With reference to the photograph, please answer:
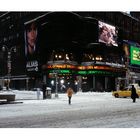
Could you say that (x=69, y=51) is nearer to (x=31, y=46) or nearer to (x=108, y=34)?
(x=31, y=46)

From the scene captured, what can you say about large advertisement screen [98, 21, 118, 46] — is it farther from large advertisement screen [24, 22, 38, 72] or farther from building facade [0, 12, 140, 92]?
large advertisement screen [24, 22, 38, 72]

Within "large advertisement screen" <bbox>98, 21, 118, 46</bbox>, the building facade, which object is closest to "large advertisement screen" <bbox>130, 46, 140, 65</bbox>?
the building facade

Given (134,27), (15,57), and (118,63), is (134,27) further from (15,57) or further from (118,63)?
(15,57)

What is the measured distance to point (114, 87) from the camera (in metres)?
79.9

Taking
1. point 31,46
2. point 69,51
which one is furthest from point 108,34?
point 31,46

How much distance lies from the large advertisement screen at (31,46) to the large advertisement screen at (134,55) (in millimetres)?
25942

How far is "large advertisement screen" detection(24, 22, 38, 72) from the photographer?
73250mm

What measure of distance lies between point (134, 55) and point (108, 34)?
16.2m

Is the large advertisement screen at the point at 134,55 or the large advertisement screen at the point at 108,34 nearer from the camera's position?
the large advertisement screen at the point at 108,34

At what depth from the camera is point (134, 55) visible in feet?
298

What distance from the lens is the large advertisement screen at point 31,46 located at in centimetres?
7325

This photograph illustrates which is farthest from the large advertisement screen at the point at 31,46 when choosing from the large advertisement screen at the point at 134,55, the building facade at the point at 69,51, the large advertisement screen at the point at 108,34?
the large advertisement screen at the point at 134,55

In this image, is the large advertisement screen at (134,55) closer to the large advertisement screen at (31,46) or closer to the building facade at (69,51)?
the building facade at (69,51)
